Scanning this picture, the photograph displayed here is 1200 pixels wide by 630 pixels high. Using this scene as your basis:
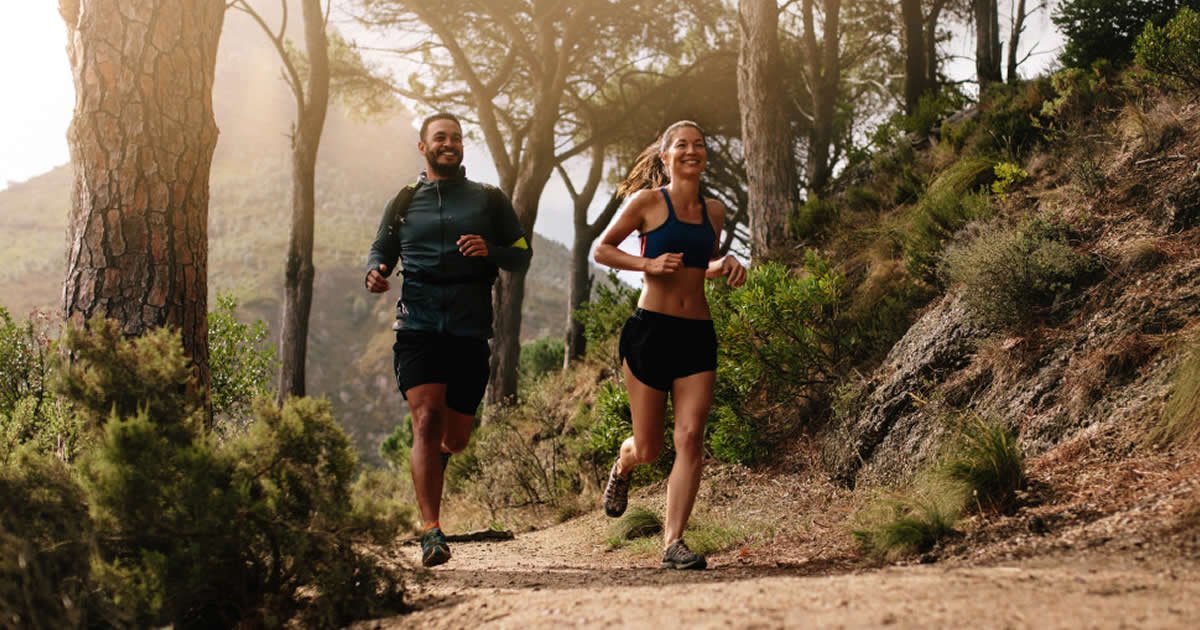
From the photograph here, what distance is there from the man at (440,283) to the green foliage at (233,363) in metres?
5.27

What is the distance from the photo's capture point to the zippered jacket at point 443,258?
5.23 metres

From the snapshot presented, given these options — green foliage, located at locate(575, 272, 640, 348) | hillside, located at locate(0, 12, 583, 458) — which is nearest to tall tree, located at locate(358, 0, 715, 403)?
green foliage, located at locate(575, 272, 640, 348)

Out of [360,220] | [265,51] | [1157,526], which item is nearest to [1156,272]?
[1157,526]

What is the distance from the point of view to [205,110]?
4.91 m

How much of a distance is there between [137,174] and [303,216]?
8.11m

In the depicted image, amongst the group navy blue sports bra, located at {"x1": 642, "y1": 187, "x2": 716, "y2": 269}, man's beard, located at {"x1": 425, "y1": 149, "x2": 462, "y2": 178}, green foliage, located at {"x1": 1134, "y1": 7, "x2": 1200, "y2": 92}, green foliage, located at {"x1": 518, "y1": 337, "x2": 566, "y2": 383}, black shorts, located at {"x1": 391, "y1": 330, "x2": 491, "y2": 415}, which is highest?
green foliage, located at {"x1": 1134, "y1": 7, "x2": 1200, "y2": 92}

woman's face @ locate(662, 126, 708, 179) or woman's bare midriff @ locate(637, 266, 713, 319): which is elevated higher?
woman's face @ locate(662, 126, 708, 179)

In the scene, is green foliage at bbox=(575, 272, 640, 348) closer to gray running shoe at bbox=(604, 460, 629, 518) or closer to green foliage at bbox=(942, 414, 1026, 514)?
gray running shoe at bbox=(604, 460, 629, 518)

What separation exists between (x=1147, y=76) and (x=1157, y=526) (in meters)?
5.59

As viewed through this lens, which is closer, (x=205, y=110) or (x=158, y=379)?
(x=158, y=379)

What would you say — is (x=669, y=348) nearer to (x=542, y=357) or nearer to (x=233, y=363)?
(x=233, y=363)

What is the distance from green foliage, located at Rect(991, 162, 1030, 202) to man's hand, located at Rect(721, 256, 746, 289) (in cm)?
397

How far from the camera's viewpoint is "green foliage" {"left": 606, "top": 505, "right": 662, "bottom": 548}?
694cm

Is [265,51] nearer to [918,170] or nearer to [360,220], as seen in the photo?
[360,220]
